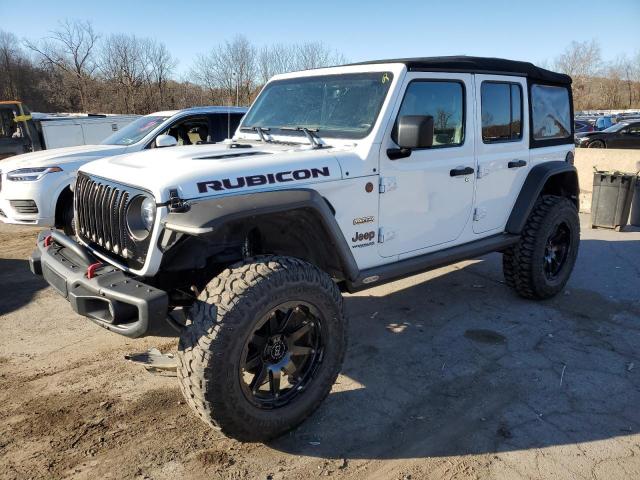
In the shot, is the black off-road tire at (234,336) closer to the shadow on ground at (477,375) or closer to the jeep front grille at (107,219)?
the shadow on ground at (477,375)

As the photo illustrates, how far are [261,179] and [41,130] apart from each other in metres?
11.9

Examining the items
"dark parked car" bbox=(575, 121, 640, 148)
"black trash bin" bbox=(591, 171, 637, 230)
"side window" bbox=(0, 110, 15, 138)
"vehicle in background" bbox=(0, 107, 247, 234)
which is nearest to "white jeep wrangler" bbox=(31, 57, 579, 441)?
"vehicle in background" bbox=(0, 107, 247, 234)

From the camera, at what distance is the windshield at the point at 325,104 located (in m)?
3.27

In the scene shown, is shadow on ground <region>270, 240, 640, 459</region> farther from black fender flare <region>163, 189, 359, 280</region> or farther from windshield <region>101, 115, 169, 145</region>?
windshield <region>101, 115, 169, 145</region>

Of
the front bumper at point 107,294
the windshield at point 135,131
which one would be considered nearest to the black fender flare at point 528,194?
the front bumper at point 107,294

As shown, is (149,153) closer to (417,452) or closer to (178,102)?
(417,452)

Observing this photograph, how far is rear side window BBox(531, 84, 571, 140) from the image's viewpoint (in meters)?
4.47

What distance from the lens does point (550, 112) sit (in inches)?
183

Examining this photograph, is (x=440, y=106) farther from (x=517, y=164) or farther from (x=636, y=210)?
(x=636, y=210)

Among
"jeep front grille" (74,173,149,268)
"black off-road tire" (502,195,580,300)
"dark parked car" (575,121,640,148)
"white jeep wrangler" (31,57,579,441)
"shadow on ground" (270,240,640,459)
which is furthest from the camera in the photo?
"dark parked car" (575,121,640,148)

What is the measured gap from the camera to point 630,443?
2689 millimetres

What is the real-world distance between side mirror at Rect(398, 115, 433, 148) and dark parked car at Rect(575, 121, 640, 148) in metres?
14.5

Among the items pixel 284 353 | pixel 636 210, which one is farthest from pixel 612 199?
pixel 284 353

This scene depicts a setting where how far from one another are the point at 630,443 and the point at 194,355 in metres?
2.40
